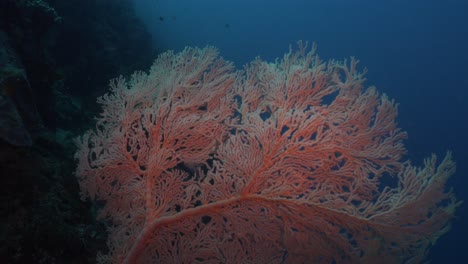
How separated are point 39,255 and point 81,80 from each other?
22.8ft

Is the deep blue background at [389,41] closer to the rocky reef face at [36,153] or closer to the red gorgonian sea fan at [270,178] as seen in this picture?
the rocky reef face at [36,153]

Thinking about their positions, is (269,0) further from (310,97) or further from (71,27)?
(310,97)

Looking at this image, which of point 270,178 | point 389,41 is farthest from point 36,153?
point 389,41

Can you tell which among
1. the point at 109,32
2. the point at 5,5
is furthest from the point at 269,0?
the point at 5,5

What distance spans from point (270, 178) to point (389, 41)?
7519 cm

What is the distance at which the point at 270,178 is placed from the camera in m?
3.38

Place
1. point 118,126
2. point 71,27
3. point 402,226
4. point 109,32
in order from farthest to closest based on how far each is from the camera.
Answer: point 109,32, point 71,27, point 118,126, point 402,226

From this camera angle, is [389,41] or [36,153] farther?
[389,41]

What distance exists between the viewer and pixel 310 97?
11.5 feet

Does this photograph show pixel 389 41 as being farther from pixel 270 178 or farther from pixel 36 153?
pixel 36 153

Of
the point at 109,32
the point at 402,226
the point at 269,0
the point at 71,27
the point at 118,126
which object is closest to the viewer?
the point at 402,226

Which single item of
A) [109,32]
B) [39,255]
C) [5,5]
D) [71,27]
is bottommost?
[39,255]

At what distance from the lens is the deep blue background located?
136ft

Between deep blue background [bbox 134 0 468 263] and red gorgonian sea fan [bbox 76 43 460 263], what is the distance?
28126 millimetres
